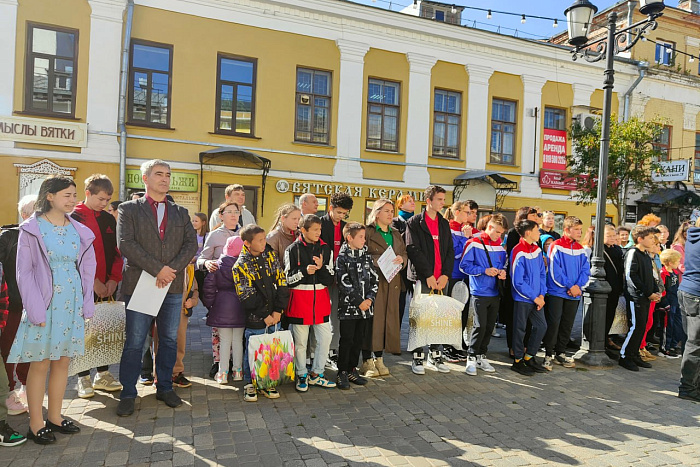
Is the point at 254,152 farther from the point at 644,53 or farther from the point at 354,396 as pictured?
the point at 644,53

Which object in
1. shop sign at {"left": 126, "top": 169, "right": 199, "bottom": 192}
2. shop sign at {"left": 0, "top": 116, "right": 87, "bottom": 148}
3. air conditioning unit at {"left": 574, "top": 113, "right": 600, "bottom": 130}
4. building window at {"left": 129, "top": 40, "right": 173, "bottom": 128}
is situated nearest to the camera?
shop sign at {"left": 0, "top": 116, "right": 87, "bottom": 148}

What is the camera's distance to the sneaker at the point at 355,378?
5.22 meters

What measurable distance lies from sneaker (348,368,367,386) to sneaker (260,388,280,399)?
869 millimetres

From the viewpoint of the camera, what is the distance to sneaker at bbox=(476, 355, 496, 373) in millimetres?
5945

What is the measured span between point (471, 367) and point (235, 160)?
381 inches

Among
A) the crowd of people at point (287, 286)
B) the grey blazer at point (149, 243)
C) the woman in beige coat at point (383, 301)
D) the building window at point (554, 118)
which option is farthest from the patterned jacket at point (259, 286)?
the building window at point (554, 118)

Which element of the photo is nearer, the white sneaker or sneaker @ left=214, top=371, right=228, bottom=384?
sneaker @ left=214, top=371, right=228, bottom=384

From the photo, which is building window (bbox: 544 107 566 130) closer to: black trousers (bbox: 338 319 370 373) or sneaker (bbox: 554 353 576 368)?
sneaker (bbox: 554 353 576 368)

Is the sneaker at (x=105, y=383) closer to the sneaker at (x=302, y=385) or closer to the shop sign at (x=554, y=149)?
the sneaker at (x=302, y=385)

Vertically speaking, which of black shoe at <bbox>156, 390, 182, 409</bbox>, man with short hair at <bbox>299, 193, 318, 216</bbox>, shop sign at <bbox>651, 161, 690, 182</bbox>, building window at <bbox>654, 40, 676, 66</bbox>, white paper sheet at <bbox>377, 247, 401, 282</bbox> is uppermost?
building window at <bbox>654, 40, 676, 66</bbox>

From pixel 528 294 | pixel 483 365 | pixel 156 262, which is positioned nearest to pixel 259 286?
pixel 156 262

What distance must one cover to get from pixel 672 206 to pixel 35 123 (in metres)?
21.4

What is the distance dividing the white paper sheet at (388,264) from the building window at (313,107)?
9395mm

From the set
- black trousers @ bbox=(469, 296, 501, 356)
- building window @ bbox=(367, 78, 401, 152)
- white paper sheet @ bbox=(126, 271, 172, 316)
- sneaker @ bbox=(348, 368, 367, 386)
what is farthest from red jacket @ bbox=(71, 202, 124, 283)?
building window @ bbox=(367, 78, 401, 152)
